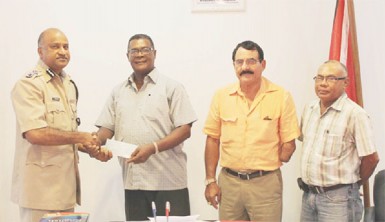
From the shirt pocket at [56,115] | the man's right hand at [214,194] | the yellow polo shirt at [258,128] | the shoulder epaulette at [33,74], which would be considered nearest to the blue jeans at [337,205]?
the yellow polo shirt at [258,128]

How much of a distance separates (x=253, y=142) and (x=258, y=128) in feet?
0.30

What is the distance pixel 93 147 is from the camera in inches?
106

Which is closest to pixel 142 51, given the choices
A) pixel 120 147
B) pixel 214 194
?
pixel 120 147

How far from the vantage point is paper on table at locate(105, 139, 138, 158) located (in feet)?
8.76

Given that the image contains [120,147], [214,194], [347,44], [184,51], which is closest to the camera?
[120,147]

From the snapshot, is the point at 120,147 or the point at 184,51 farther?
the point at 184,51

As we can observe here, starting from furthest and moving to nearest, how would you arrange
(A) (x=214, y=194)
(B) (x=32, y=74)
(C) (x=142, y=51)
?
(C) (x=142, y=51) → (A) (x=214, y=194) → (B) (x=32, y=74)

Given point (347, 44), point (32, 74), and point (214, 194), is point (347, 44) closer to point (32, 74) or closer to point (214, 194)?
point (214, 194)

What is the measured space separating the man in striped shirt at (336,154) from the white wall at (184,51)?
0.88 m

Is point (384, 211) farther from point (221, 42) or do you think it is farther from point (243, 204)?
point (221, 42)

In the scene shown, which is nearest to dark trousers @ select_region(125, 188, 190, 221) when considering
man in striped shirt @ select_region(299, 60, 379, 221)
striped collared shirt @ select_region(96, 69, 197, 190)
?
striped collared shirt @ select_region(96, 69, 197, 190)

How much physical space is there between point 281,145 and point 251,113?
285mm

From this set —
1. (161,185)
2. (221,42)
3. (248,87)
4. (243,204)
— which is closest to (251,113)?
(248,87)

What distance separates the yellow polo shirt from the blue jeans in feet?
1.04
